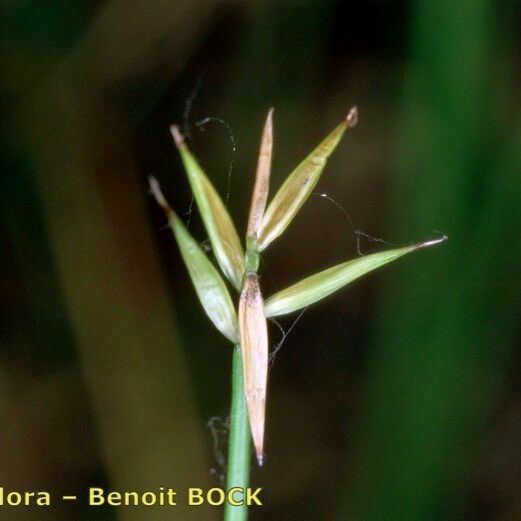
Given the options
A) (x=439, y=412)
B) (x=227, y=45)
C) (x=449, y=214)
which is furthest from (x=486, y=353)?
(x=227, y=45)

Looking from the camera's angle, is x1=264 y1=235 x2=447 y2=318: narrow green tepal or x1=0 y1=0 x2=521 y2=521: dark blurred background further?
x1=0 y1=0 x2=521 y2=521: dark blurred background

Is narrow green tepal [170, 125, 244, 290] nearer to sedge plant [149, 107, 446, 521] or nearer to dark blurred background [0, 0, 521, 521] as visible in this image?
sedge plant [149, 107, 446, 521]

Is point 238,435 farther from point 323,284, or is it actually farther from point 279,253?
point 279,253

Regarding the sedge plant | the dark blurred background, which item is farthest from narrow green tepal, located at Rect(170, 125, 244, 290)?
the dark blurred background

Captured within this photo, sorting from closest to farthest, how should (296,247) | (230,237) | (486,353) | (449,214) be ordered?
(230,237)
(449,214)
(486,353)
(296,247)

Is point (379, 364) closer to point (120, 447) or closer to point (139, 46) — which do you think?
point (120, 447)

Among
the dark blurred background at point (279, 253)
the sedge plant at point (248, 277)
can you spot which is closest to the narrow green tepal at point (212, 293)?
the sedge plant at point (248, 277)
